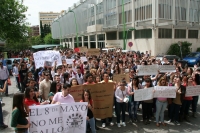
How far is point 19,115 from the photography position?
409 centimetres

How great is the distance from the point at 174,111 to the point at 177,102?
0.38 m

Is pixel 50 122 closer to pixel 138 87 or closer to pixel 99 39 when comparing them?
pixel 138 87

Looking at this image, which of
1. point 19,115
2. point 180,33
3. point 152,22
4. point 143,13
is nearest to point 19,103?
point 19,115

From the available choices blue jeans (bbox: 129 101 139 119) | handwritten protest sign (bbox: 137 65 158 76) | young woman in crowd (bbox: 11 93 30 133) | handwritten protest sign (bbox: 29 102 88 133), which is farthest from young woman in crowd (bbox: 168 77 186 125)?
young woman in crowd (bbox: 11 93 30 133)

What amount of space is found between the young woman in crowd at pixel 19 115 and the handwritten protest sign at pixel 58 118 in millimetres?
147

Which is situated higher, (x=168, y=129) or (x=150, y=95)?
(x=150, y=95)

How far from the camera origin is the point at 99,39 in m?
47.0

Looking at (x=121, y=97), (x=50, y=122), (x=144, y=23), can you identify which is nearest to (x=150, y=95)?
(x=121, y=97)

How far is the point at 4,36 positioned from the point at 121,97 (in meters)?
21.8

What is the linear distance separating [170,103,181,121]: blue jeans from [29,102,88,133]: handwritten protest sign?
3.51m

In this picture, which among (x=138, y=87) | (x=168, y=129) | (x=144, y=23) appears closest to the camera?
(x=168, y=129)

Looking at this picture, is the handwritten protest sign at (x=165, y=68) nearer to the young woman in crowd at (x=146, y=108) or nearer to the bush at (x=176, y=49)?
the young woman in crowd at (x=146, y=108)

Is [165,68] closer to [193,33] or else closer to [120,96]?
[120,96]

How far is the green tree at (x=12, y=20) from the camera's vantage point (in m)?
22.3
